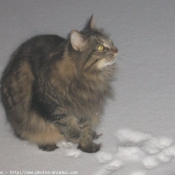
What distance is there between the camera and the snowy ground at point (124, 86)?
6.46ft

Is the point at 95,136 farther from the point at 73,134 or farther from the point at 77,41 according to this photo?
the point at 77,41

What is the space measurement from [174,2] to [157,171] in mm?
Result: 1725

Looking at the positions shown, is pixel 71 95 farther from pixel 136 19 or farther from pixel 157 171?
pixel 136 19

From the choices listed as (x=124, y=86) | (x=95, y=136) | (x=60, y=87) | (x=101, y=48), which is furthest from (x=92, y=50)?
(x=124, y=86)

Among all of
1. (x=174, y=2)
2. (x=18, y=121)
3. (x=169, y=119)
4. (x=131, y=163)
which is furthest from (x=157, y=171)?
(x=174, y=2)

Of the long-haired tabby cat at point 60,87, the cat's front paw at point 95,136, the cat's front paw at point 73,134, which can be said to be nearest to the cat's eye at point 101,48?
the long-haired tabby cat at point 60,87

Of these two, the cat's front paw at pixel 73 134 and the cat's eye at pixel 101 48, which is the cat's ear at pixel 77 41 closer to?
the cat's eye at pixel 101 48

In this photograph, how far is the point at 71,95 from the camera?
1.80 meters

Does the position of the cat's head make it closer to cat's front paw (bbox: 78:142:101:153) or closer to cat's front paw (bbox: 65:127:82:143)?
cat's front paw (bbox: 65:127:82:143)

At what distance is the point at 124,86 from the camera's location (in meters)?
2.38

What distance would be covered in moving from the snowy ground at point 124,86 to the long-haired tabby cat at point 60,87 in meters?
0.09

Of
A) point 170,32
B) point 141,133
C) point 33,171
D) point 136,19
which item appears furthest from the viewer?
point 136,19

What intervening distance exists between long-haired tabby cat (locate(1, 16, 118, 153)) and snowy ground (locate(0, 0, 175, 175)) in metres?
0.09

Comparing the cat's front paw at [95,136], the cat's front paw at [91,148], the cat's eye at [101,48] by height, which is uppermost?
the cat's eye at [101,48]
